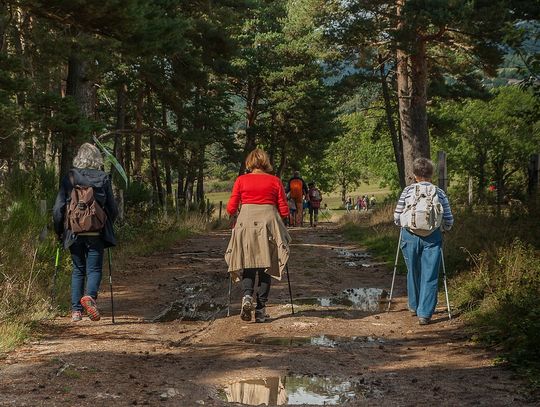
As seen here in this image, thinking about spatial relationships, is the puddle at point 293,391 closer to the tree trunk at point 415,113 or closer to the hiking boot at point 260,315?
the hiking boot at point 260,315

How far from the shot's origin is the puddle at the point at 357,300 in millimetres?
9211

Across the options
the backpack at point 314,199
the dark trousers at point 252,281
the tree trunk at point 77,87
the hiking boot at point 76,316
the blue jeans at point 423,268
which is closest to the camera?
the hiking boot at point 76,316

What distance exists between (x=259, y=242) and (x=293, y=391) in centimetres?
318

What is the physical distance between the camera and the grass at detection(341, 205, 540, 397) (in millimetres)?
6027

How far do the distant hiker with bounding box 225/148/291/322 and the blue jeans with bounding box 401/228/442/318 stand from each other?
1.53m

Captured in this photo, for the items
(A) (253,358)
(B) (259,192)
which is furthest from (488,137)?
(A) (253,358)

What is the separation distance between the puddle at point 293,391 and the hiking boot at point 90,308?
2821mm

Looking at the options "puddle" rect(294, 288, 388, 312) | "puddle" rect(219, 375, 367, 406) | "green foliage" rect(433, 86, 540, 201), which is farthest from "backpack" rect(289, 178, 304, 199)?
"green foliage" rect(433, 86, 540, 201)

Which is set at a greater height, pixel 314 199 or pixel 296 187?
pixel 296 187

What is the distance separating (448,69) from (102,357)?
24.5 meters

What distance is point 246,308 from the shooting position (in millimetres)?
7949

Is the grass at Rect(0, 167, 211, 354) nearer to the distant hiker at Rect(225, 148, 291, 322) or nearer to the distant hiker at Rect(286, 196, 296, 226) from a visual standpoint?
the distant hiker at Rect(225, 148, 291, 322)

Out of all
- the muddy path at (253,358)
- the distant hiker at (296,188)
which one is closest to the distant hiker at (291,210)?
the distant hiker at (296,188)

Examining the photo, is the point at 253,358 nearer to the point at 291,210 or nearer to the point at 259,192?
Answer: the point at 259,192
